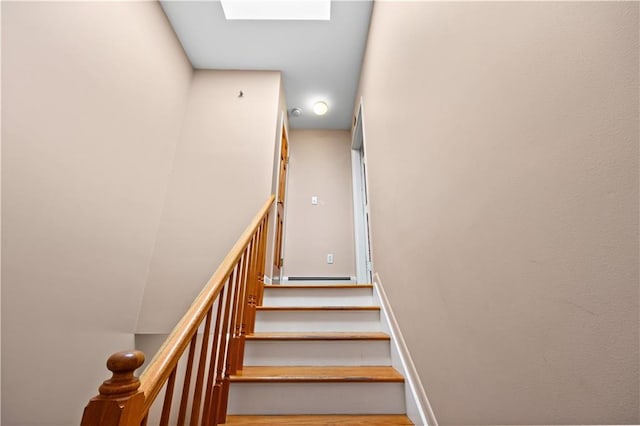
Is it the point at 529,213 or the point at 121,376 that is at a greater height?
the point at 529,213

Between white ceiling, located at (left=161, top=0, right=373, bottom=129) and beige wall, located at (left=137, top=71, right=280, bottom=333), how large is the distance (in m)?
0.19

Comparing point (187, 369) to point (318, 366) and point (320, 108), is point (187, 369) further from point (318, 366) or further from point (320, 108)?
point (320, 108)

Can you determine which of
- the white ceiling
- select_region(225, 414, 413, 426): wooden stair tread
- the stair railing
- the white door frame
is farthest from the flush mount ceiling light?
select_region(225, 414, 413, 426): wooden stair tread

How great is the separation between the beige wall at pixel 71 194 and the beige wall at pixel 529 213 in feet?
6.35

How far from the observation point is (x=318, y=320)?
1.82 meters

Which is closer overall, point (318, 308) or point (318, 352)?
point (318, 352)

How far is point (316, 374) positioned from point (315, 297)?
0.71 meters

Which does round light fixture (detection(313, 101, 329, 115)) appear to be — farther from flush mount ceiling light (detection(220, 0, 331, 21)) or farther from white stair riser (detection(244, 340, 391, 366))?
white stair riser (detection(244, 340, 391, 366))

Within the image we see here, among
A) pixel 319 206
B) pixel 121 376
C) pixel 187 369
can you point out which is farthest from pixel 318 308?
pixel 319 206

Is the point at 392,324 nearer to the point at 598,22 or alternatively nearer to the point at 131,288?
the point at 598,22

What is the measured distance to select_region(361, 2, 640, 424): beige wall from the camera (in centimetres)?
43

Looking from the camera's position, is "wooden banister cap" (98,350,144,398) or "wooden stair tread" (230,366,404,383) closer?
"wooden banister cap" (98,350,144,398)

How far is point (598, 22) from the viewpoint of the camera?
1.52 feet

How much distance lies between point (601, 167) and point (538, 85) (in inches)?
9.3
